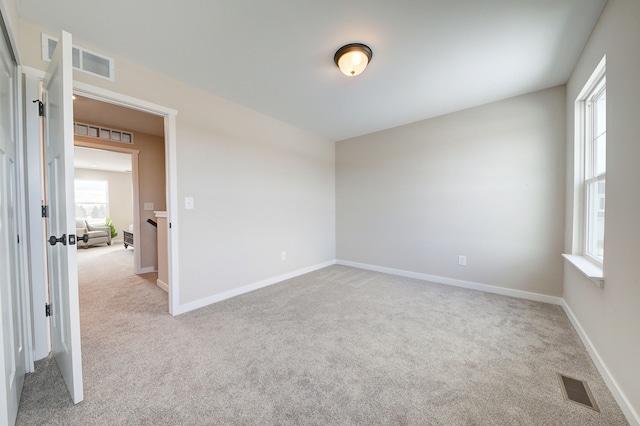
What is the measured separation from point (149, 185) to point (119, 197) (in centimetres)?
525

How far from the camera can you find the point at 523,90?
267 centimetres

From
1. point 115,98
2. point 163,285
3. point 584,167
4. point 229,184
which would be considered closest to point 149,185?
point 163,285

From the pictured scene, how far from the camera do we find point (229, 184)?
9.60 ft

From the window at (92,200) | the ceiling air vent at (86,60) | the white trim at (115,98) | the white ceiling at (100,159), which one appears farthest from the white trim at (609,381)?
the window at (92,200)

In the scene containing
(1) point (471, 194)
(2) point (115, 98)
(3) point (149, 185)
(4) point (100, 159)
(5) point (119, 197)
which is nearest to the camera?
(2) point (115, 98)

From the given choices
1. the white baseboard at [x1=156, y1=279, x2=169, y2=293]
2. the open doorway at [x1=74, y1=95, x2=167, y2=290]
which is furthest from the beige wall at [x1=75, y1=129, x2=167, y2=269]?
the white baseboard at [x1=156, y1=279, x2=169, y2=293]

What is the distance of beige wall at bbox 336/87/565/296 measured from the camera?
2.69 metres

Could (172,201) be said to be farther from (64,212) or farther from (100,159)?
(100,159)

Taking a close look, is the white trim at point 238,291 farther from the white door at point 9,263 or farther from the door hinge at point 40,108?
the door hinge at point 40,108

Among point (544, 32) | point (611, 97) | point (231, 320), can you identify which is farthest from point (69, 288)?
point (544, 32)

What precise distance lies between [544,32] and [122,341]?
402 centimetres

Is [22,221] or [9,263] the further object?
[22,221]

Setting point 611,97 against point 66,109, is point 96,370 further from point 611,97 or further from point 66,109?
point 611,97

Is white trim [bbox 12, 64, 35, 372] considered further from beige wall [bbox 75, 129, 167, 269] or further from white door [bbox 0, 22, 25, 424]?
beige wall [bbox 75, 129, 167, 269]
